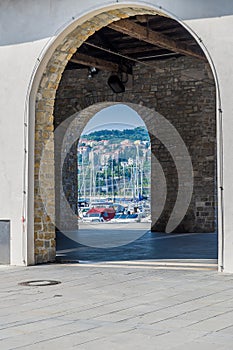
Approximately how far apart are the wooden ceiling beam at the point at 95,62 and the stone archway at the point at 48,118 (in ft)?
14.7

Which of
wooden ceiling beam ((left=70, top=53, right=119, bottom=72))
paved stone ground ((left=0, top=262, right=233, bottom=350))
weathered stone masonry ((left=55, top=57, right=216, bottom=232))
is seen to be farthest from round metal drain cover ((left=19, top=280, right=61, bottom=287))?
weathered stone masonry ((left=55, top=57, right=216, bottom=232))

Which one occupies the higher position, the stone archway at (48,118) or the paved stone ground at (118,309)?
the stone archway at (48,118)

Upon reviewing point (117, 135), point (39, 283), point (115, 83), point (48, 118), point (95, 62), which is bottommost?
point (39, 283)

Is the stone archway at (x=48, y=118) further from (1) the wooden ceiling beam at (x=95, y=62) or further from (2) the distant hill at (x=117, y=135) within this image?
(2) the distant hill at (x=117, y=135)

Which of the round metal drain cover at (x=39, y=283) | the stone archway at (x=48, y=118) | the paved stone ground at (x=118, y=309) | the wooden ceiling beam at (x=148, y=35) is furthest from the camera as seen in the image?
the wooden ceiling beam at (x=148, y=35)

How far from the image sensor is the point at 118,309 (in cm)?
499

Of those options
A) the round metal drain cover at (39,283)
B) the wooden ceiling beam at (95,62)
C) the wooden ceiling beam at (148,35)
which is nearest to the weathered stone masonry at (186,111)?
the wooden ceiling beam at (95,62)

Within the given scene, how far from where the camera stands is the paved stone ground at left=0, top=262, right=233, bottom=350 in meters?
3.89

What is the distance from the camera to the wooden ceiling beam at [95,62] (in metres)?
13.1

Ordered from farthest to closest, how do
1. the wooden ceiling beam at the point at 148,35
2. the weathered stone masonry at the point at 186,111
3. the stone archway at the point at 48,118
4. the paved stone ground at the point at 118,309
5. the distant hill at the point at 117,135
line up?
the distant hill at the point at 117,135 → the weathered stone masonry at the point at 186,111 → the wooden ceiling beam at the point at 148,35 → the stone archway at the point at 48,118 → the paved stone ground at the point at 118,309

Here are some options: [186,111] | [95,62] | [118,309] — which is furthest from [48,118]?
[186,111]

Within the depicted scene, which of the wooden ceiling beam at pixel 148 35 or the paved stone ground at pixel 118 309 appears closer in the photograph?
the paved stone ground at pixel 118 309

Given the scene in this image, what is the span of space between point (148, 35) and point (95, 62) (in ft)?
8.76

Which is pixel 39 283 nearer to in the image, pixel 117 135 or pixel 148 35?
pixel 148 35
